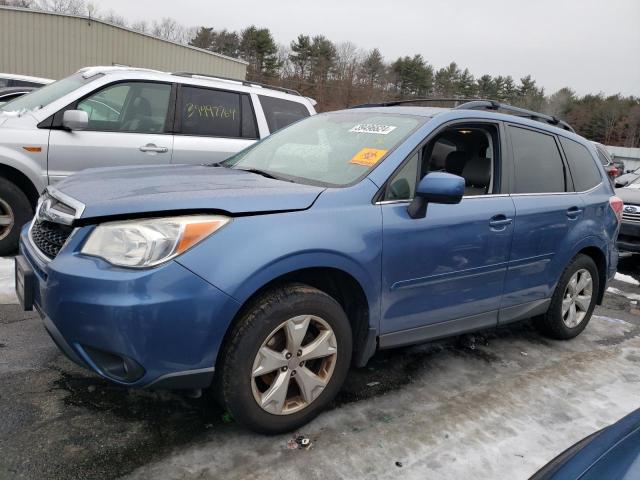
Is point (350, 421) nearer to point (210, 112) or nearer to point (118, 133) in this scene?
point (118, 133)

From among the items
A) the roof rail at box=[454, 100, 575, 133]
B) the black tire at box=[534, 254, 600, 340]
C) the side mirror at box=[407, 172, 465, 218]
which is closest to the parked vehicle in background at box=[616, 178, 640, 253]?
the black tire at box=[534, 254, 600, 340]

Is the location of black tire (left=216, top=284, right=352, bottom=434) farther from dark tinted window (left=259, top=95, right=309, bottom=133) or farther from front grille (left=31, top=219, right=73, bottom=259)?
dark tinted window (left=259, top=95, right=309, bottom=133)

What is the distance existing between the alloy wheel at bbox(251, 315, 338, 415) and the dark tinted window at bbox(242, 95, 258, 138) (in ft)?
12.4

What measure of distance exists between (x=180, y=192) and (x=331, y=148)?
3.65ft

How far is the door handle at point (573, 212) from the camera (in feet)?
12.3

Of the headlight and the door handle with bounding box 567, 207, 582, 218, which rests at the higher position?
the door handle with bounding box 567, 207, 582, 218

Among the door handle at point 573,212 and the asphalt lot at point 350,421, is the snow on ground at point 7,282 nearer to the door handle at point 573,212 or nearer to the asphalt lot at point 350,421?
the asphalt lot at point 350,421

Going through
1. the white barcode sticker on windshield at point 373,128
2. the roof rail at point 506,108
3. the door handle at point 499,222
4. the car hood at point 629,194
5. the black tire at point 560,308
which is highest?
the roof rail at point 506,108

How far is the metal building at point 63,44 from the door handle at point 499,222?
Answer: 24305mm

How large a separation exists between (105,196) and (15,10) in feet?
82.1

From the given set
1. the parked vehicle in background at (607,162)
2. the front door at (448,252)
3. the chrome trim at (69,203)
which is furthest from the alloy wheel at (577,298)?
the parked vehicle in background at (607,162)

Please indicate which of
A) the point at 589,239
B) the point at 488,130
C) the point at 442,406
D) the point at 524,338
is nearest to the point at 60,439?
the point at 442,406

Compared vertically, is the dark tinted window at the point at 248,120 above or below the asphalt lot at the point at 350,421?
above

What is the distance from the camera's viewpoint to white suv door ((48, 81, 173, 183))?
15.7 ft
